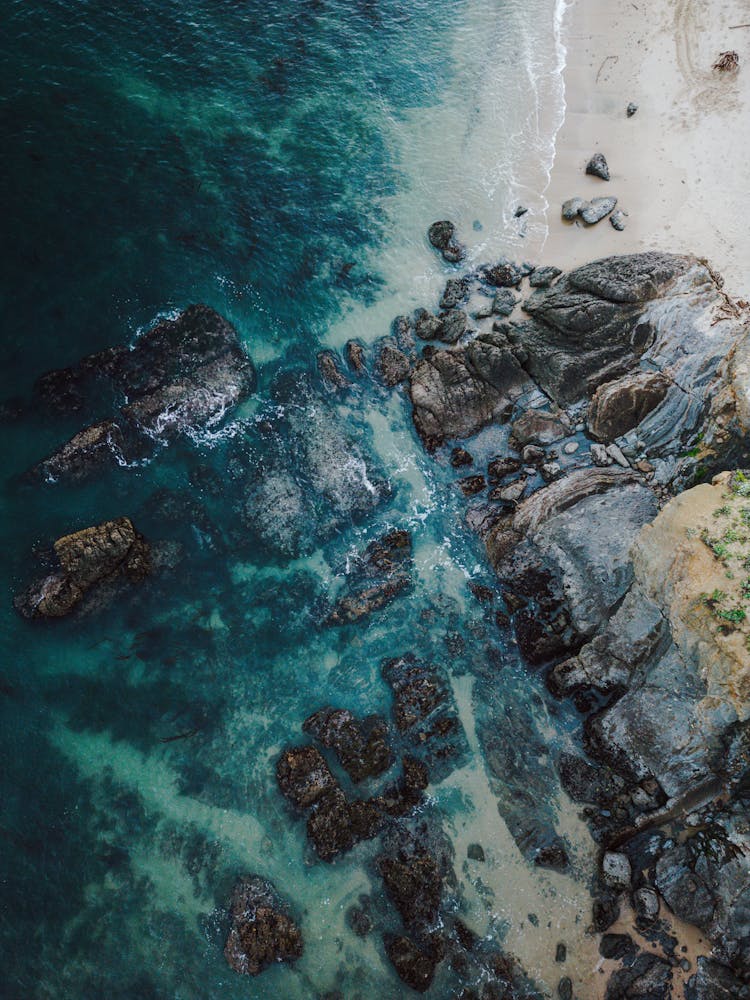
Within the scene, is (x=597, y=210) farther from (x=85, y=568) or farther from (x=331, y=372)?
(x=85, y=568)

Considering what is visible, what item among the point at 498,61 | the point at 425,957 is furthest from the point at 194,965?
the point at 498,61

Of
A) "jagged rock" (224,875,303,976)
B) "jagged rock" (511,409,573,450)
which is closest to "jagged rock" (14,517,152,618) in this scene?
"jagged rock" (224,875,303,976)

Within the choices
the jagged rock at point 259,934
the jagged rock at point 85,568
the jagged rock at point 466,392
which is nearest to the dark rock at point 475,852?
the jagged rock at point 259,934

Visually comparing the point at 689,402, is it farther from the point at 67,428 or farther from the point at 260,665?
the point at 67,428

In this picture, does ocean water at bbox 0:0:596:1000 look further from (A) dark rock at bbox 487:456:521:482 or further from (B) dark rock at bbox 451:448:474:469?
(A) dark rock at bbox 487:456:521:482

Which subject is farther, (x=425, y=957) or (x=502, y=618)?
(x=502, y=618)

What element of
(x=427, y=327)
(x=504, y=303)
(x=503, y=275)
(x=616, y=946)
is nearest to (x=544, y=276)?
(x=503, y=275)
